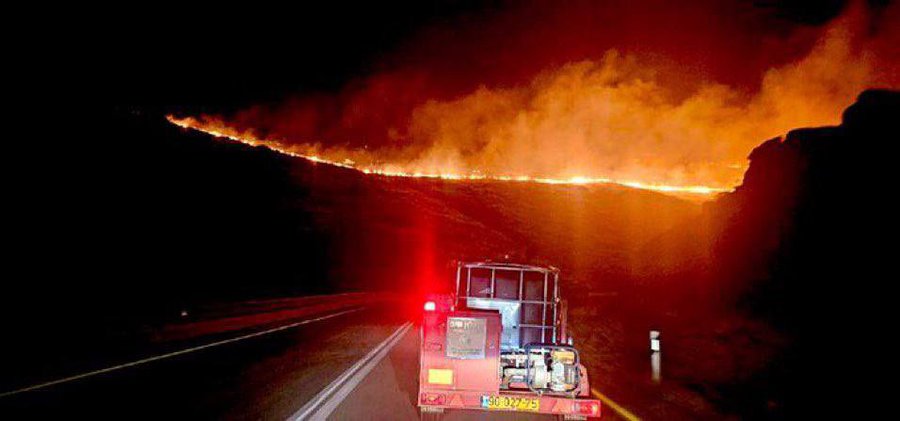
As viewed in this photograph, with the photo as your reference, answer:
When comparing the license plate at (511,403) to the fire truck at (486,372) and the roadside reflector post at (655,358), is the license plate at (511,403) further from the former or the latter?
the roadside reflector post at (655,358)

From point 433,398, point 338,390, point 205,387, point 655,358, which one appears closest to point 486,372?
point 433,398

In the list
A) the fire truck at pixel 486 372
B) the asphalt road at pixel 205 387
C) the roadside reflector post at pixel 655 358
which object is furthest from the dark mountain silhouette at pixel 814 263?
the asphalt road at pixel 205 387

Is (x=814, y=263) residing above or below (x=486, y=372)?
above

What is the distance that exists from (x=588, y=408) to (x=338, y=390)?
4.53 meters

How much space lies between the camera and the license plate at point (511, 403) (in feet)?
29.9

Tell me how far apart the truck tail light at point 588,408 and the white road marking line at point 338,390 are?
3276mm

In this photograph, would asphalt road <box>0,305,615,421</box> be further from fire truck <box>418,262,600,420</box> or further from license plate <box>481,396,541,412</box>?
license plate <box>481,396,541,412</box>

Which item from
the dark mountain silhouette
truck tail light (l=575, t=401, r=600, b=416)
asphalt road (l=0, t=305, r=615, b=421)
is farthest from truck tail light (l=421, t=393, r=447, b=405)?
the dark mountain silhouette

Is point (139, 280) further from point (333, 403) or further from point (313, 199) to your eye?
point (313, 199)

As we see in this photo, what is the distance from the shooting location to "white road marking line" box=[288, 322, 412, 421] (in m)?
9.37

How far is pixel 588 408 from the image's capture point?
29.6 feet

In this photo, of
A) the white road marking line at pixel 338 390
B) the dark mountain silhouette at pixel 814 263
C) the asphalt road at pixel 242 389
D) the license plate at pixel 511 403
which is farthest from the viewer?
the dark mountain silhouette at pixel 814 263

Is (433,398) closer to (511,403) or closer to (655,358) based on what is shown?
(511,403)

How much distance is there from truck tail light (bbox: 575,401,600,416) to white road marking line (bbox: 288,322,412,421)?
328 centimetres
